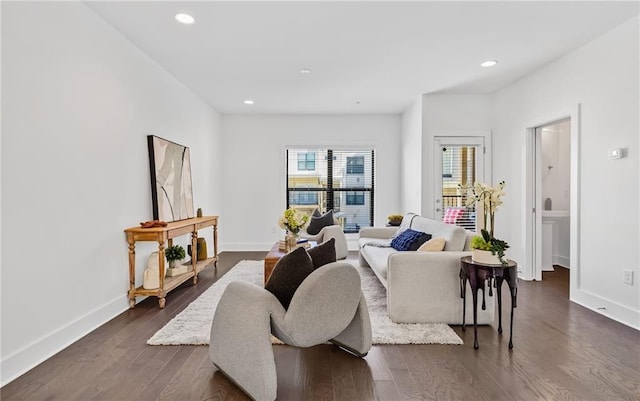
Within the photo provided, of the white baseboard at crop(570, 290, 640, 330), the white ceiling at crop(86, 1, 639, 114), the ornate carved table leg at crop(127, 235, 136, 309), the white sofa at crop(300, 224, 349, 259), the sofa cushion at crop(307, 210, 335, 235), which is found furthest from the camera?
the sofa cushion at crop(307, 210, 335, 235)

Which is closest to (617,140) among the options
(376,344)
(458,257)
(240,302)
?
(458,257)

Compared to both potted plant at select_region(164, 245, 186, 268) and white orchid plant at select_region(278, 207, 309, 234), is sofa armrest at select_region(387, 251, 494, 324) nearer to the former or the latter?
white orchid plant at select_region(278, 207, 309, 234)

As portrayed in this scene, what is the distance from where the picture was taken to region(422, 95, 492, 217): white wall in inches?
213

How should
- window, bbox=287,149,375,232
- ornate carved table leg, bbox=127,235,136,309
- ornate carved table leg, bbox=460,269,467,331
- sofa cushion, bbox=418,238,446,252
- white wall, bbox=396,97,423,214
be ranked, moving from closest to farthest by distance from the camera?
ornate carved table leg, bbox=460,269,467,331 → sofa cushion, bbox=418,238,446,252 → ornate carved table leg, bbox=127,235,136,309 → white wall, bbox=396,97,423,214 → window, bbox=287,149,375,232

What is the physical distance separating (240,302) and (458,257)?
6.28 ft

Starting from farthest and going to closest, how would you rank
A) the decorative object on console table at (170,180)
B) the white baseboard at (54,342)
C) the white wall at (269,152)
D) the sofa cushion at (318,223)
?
the white wall at (269,152), the sofa cushion at (318,223), the decorative object on console table at (170,180), the white baseboard at (54,342)

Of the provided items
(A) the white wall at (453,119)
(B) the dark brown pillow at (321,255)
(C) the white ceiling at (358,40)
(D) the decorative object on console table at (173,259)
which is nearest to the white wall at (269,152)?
(A) the white wall at (453,119)

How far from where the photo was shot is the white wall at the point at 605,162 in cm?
311

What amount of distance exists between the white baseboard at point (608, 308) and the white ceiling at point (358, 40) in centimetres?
259

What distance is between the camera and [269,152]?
22.5 feet

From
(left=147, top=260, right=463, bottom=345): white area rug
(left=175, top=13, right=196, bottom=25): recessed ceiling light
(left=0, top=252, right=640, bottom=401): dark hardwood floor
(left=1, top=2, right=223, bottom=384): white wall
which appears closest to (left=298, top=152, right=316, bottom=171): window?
(left=1, top=2, right=223, bottom=384): white wall

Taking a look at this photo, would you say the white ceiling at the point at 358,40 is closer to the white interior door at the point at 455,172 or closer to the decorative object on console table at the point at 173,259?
the white interior door at the point at 455,172

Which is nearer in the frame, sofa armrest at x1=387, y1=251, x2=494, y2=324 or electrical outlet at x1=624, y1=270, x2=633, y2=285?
sofa armrest at x1=387, y1=251, x2=494, y2=324

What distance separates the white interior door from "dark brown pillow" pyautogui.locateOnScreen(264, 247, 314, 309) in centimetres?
398
